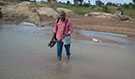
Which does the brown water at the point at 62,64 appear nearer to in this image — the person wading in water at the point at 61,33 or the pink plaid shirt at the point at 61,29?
the person wading in water at the point at 61,33

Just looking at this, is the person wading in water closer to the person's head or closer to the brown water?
the person's head

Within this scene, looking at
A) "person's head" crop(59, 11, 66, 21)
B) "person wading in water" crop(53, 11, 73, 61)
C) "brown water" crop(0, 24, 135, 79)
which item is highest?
"person's head" crop(59, 11, 66, 21)

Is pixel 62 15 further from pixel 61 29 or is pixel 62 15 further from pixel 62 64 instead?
Answer: pixel 62 64

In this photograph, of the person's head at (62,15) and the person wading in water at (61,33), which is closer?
the person's head at (62,15)

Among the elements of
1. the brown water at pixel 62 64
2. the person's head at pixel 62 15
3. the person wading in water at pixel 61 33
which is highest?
the person's head at pixel 62 15

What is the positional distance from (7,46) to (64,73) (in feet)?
18.8

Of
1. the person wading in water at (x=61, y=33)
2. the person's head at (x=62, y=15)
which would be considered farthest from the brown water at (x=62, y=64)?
the person's head at (x=62, y=15)

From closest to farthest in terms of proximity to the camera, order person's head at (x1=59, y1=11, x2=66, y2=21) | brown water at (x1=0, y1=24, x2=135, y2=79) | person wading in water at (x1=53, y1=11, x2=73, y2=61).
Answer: brown water at (x1=0, y1=24, x2=135, y2=79) → person's head at (x1=59, y1=11, x2=66, y2=21) → person wading in water at (x1=53, y1=11, x2=73, y2=61)

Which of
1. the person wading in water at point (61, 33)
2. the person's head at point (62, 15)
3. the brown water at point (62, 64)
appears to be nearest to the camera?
the brown water at point (62, 64)

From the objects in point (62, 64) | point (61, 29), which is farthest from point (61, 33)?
point (62, 64)

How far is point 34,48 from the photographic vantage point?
16.2 metres

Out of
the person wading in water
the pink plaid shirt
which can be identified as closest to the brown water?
the person wading in water

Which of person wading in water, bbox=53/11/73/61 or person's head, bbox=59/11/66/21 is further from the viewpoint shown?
person wading in water, bbox=53/11/73/61

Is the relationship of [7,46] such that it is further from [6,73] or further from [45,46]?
[6,73]
